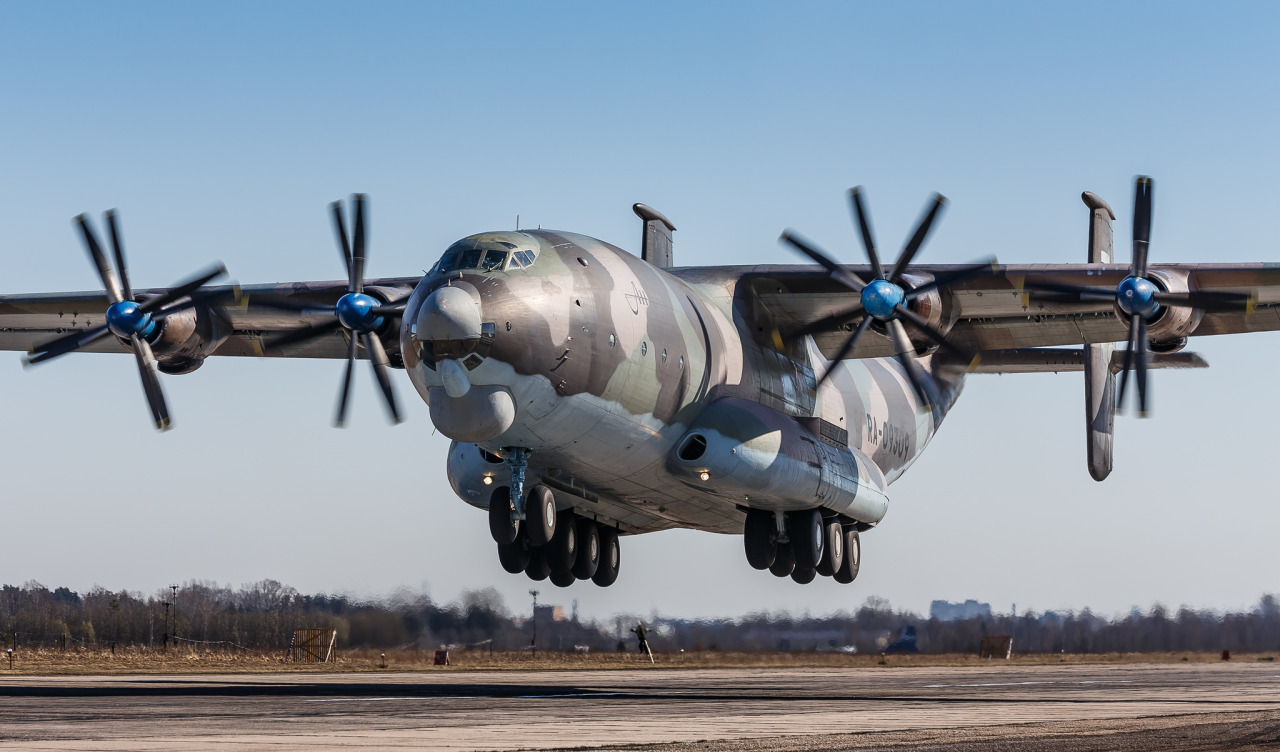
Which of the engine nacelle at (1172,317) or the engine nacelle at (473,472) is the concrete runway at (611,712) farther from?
the engine nacelle at (1172,317)

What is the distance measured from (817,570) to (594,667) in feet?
28.9

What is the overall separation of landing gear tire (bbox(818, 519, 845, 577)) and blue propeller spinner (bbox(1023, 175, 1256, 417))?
545cm

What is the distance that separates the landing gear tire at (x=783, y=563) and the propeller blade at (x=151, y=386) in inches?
401

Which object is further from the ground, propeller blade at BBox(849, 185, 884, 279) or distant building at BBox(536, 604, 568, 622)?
propeller blade at BBox(849, 185, 884, 279)

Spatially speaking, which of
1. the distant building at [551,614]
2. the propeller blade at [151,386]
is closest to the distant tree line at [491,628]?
the distant building at [551,614]

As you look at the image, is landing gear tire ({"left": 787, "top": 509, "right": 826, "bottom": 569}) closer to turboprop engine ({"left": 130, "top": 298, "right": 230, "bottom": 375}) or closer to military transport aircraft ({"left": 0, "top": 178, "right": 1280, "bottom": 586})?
military transport aircraft ({"left": 0, "top": 178, "right": 1280, "bottom": 586})

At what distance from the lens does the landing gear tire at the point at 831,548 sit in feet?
75.4

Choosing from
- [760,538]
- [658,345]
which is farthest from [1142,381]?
[658,345]

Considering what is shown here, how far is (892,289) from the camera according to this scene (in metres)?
20.1

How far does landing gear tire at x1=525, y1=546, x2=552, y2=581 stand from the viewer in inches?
882

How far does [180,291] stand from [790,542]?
10748 mm

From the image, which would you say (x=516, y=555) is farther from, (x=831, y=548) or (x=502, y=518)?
(x=831, y=548)

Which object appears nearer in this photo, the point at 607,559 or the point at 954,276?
the point at 954,276

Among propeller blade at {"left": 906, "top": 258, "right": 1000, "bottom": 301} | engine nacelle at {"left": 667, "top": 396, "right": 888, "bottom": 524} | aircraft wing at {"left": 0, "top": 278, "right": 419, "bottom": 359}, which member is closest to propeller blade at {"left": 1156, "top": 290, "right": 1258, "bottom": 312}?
propeller blade at {"left": 906, "top": 258, "right": 1000, "bottom": 301}
